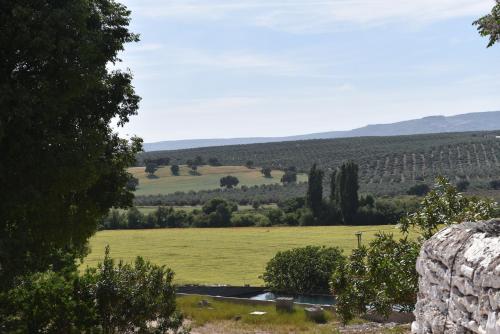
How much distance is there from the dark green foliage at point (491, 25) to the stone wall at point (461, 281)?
4.48m

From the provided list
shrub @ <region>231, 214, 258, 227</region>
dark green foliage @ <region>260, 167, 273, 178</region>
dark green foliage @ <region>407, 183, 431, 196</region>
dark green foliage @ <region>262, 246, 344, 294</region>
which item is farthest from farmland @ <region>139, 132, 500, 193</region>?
dark green foliage @ <region>262, 246, 344, 294</region>

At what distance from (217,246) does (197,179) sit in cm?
9804

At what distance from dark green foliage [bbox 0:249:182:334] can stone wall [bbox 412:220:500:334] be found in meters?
11.7

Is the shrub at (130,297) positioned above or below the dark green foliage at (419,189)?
above

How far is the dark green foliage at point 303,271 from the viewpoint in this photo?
1841 inches

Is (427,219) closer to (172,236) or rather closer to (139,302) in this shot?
(139,302)

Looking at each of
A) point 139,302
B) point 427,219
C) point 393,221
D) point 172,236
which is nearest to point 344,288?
point 427,219

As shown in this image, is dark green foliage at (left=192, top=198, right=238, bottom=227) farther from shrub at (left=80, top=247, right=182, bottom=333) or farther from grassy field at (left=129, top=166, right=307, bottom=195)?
shrub at (left=80, top=247, right=182, bottom=333)

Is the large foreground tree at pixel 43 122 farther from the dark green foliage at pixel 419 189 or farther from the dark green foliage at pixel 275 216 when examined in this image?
the dark green foliage at pixel 419 189

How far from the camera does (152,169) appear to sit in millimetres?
187375

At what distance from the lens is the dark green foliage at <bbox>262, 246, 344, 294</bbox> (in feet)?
153

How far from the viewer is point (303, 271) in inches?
1847

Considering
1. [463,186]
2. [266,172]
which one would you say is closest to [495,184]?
[463,186]

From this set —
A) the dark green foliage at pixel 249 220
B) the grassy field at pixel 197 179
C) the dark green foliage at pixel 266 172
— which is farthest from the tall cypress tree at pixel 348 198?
the dark green foliage at pixel 266 172
